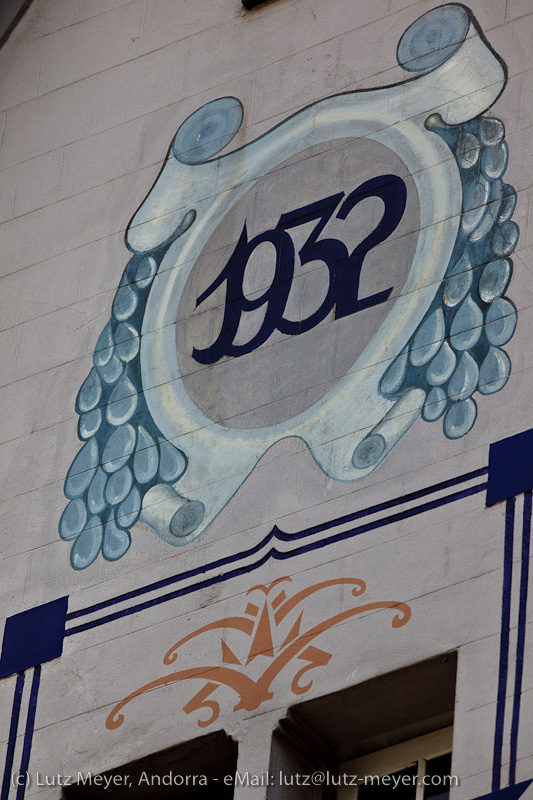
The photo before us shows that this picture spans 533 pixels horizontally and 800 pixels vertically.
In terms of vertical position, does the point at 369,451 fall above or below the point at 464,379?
below

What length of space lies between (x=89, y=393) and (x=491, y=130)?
231cm

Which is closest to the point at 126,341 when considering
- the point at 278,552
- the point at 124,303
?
the point at 124,303

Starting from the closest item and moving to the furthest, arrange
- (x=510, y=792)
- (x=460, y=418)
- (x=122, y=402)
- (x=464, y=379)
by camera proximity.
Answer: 1. (x=510, y=792)
2. (x=460, y=418)
3. (x=464, y=379)
4. (x=122, y=402)

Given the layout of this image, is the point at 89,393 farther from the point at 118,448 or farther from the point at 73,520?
the point at 73,520

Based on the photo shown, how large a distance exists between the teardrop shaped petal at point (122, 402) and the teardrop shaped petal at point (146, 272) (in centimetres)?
51

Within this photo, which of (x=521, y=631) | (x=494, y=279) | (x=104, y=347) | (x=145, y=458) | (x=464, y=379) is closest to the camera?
(x=521, y=631)

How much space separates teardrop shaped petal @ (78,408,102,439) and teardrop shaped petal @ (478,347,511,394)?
2071 millimetres

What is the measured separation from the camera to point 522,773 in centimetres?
1014

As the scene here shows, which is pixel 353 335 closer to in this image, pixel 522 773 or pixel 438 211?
pixel 438 211

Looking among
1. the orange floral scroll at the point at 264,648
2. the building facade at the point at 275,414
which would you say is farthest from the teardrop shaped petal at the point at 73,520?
the orange floral scroll at the point at 264,648

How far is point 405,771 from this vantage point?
1098 centimetres

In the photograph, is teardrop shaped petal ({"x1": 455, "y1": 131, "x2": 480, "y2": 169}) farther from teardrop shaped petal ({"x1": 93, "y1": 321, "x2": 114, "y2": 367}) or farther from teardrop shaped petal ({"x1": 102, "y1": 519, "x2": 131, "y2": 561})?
teardrop shaped petal ({"x1": 102, "y1": 519, "x2": 131, "y2": 561})

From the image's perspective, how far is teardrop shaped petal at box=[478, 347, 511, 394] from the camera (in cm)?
1126

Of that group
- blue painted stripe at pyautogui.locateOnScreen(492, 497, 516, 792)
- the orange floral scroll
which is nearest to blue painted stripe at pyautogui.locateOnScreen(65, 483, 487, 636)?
the orange floral scroll
